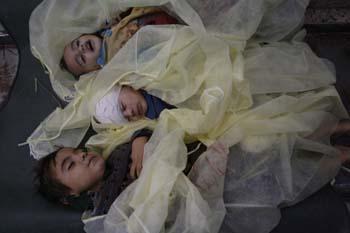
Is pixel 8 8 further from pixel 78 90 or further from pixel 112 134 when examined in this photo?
pixel 112 134

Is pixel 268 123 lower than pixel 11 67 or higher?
higher

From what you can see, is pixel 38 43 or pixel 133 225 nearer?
pixel 133 225

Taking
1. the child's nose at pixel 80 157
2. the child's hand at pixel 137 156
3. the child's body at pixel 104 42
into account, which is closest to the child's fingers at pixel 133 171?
the child's hand at pixel 137 156

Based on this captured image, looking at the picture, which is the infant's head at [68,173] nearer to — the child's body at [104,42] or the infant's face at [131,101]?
the infant's face at [131,101]

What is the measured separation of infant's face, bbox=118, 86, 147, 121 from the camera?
4.09ft

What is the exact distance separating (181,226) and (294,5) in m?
0.59

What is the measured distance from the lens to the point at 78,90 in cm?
131

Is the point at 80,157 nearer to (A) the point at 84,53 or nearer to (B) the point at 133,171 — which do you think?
(B) the point at 133,171

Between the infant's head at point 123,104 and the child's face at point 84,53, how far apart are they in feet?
0.48

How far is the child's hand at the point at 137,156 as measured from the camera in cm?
118

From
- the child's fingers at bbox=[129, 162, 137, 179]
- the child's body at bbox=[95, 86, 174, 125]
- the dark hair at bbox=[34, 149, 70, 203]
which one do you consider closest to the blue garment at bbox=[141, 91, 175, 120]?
the child's body at bbox=[95, 86, 174, 125]

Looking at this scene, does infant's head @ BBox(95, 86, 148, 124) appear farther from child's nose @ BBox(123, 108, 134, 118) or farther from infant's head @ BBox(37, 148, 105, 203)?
infant's head @ BBox(37, 148, 105, 203)

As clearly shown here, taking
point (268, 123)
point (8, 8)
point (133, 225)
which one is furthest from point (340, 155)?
point (8, 8)

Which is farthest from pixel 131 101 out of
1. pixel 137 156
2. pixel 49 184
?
pixel 49 184
